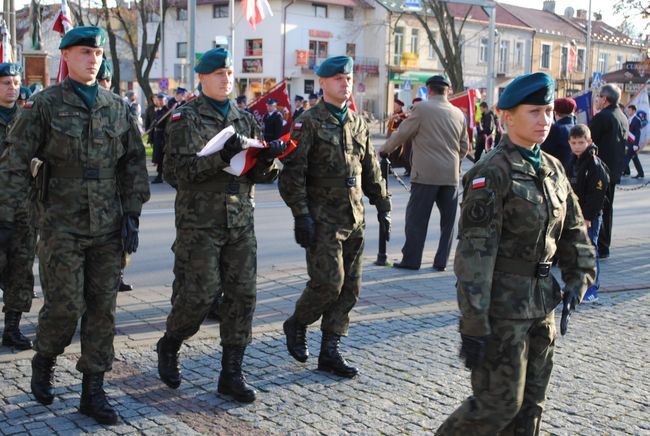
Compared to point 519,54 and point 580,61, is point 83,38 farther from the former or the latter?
point 580,61

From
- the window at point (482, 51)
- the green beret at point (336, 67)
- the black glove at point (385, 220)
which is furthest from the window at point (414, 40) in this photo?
the green beret at point (336, 67)

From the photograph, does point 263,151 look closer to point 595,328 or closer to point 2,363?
point 2,363

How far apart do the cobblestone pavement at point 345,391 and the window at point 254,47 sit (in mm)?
57068

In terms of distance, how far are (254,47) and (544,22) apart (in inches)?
1165

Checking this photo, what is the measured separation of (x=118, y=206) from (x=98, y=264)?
0.36 metres

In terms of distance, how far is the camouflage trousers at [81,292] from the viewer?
15.6 ft

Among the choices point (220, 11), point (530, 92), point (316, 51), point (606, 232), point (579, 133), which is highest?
point (220, 11)

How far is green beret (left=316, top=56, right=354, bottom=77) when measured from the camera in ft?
18.6

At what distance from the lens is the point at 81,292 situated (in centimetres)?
480

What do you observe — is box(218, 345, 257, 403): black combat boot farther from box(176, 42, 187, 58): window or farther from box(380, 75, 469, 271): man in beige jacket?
box(176, 42, 187, 58): window

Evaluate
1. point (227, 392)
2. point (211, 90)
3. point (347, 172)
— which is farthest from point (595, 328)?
point (211, 90)

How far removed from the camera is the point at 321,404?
5066 mm

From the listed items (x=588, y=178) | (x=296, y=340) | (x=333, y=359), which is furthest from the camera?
(x=588, y=178)

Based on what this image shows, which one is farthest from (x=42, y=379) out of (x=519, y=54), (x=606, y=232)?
(x=519, y=54)
